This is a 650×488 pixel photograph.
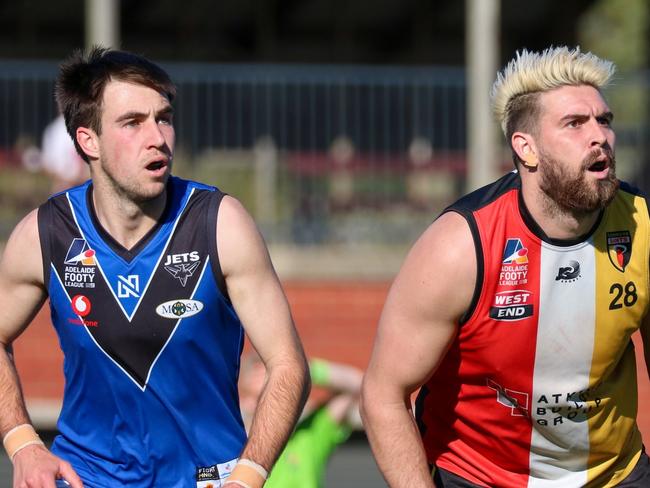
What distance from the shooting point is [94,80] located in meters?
4.70

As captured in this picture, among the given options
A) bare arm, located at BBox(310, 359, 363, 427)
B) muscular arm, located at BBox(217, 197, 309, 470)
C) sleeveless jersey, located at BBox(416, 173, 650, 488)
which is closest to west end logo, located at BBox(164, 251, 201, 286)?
muscular arm, located at BBox(217, 197, 309, 470)

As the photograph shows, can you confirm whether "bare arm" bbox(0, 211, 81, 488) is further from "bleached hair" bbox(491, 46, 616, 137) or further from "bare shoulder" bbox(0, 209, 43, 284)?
"bleached hair" bbox(491, 46, 616, 137)

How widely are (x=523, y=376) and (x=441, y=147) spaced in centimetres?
819

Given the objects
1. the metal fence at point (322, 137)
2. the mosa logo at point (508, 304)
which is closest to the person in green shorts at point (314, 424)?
the mosa logo at point (508, 304)

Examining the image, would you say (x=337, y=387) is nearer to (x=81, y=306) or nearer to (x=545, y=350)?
(x=81, y=306)

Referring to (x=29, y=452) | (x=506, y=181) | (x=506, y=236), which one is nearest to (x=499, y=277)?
(x=506, y=236)

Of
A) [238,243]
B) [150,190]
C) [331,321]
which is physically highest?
[150,190]

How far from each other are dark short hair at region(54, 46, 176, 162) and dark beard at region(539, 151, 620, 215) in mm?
1339

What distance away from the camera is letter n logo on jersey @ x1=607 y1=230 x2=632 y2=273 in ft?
14.5

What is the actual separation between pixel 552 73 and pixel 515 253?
2.06ft

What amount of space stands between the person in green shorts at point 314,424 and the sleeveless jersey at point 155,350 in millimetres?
1426

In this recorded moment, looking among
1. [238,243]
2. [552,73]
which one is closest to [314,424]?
[238,243]

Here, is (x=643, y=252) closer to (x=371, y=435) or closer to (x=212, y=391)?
(x=371, y=435)

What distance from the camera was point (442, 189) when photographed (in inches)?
491
